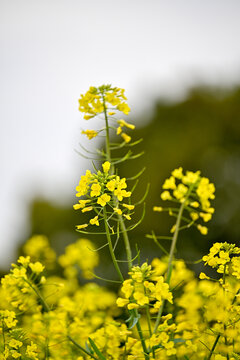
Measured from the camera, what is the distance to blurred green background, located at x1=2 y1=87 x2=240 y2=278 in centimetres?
1034

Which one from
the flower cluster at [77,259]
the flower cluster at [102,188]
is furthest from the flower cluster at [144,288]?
the flower cluster at [77,259]

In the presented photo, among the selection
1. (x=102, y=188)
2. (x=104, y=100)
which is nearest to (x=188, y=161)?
(x=104, y=100)

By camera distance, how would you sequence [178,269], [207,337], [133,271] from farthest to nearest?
[178,269] → [207,337] → [133,271]

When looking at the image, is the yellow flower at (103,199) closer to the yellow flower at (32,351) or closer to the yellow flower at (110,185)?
the yellow flower at (110,185)

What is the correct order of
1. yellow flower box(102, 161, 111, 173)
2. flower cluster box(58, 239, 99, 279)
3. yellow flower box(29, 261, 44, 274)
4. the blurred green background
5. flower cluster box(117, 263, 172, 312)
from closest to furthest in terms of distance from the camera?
flower cluster box(117, 263, 172, 312) → yellow flower box(102, 161, 111, 173) → yellow flower box(29, 261, 44, 274) → flower cluster box(58, 239, 99, 279) → the blurred green background

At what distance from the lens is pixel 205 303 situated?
8.56 feet

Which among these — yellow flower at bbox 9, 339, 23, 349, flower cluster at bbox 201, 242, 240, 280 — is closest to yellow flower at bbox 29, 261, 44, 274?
yellow flower at bbox 9, 339, 23, 349

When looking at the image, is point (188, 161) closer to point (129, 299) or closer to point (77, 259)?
point (77, 259)

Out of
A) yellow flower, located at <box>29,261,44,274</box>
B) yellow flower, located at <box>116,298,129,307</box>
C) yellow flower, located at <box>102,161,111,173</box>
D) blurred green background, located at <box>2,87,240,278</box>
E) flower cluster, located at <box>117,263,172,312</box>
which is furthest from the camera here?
blurred green background, located at <box>2,87,240,278</box>

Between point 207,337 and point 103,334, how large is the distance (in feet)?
1.97

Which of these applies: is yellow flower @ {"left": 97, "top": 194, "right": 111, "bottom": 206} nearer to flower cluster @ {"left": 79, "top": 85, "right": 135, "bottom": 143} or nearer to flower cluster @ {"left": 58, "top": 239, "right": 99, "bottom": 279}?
flower cluster @ {"left": 79, "top": 85, "right": 135, "bottom": 143}

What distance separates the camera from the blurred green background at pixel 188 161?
10.3 meters

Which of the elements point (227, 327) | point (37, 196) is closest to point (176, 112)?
point (37, 196)

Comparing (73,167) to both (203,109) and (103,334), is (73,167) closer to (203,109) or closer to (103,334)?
(203,109)
